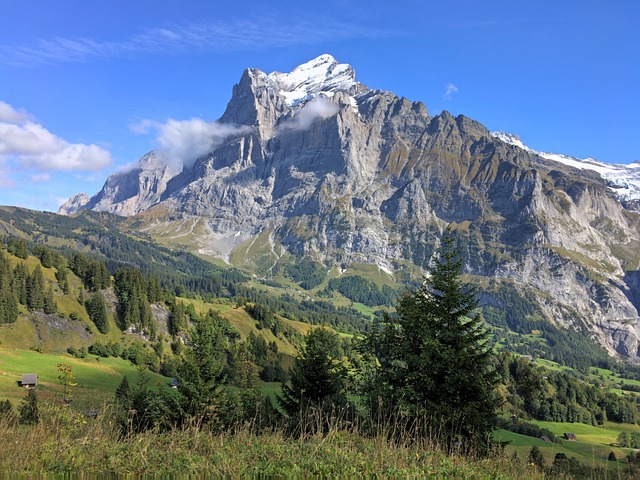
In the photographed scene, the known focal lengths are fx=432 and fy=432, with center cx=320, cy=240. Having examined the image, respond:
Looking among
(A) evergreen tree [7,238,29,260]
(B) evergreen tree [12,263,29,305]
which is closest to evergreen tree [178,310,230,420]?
(B) evergreen tree [12,263,29,305]

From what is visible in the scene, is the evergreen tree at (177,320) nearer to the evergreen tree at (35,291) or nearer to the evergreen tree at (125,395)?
the evergreen tree at (35,291)

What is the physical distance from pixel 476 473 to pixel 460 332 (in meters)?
15.2

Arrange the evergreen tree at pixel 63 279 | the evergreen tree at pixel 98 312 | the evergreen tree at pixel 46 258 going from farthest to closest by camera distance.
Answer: the evergreen tree at pixel 46 258
the evergreen tree at pixel 63 279
the evergreen tree at pixel 98 312

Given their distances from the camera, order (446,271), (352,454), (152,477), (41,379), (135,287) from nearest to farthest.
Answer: (152,477) → (352,454) → (446,271) → (41,379) → (135,287)

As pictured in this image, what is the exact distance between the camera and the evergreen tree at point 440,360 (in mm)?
19562

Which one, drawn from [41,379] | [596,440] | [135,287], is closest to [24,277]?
[135,287]

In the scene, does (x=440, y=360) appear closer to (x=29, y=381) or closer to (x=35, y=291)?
(x=29, y=381)

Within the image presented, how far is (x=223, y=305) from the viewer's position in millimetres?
174625

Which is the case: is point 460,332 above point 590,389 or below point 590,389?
above

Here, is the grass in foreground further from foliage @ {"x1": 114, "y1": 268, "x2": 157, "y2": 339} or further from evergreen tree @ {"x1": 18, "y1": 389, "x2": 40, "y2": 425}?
foliage @ {"x1": 114, "y1": 268, "x2": 157, "y2": 339}

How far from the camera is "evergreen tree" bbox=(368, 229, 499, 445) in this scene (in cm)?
1956

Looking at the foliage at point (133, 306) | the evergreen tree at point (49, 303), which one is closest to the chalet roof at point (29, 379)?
the evergreen tree at point (49, 303)

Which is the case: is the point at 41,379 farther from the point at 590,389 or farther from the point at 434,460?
the point at 590,389

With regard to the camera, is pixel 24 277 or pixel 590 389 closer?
pixel 24 277
